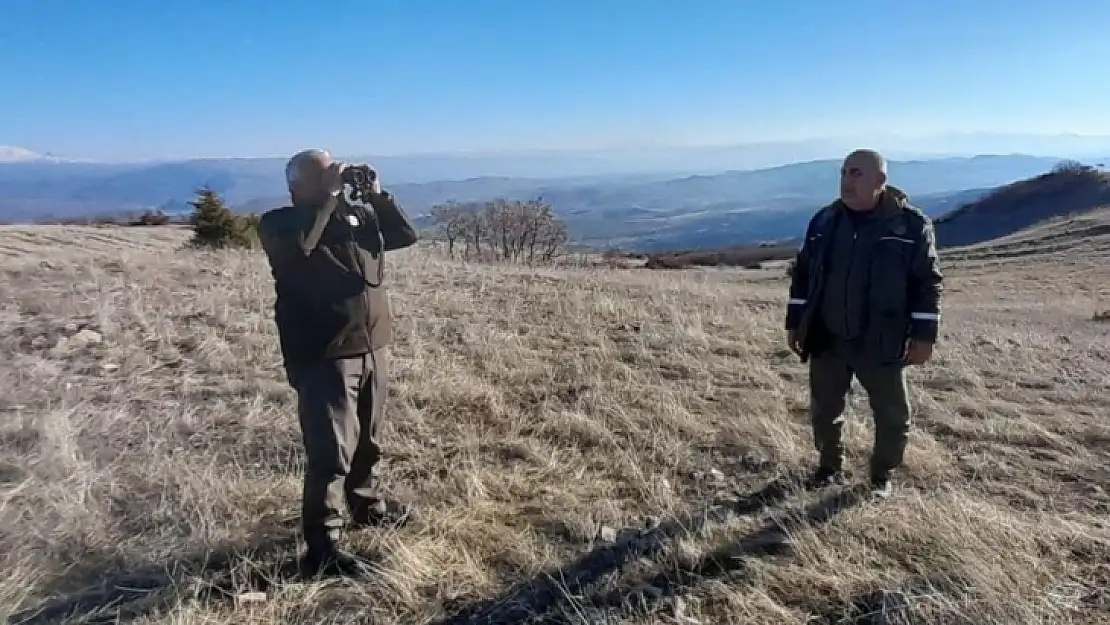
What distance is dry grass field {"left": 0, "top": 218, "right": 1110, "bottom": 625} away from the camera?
2604 mm

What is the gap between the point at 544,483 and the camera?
3.71 m

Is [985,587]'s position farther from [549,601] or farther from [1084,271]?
[1084,271]

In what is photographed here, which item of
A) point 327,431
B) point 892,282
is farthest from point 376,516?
point 892,282

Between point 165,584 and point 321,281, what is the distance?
1.30 m

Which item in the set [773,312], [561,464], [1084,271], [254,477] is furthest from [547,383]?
[1084,271]

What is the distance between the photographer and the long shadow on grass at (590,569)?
2.57 meters

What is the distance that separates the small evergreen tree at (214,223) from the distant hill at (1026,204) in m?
48.7

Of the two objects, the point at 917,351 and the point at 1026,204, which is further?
the point at 1026,204

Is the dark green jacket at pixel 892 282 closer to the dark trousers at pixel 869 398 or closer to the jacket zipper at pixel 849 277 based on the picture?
the jacket zipper at pixel 849 277

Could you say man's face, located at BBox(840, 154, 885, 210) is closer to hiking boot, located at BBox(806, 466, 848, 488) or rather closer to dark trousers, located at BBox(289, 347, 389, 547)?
hiking boot, located at BBox(806, 466, 848, 488)

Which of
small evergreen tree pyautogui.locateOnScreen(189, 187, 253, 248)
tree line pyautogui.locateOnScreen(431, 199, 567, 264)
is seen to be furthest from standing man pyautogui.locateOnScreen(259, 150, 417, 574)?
tree line pyautogui.locateOnScreen(431, 199, 567, 264)

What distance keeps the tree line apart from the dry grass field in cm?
3799

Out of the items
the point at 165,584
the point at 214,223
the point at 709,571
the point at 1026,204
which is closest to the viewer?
the point at 165,584

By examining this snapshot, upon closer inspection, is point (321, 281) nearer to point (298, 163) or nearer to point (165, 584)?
point (298, 163)
